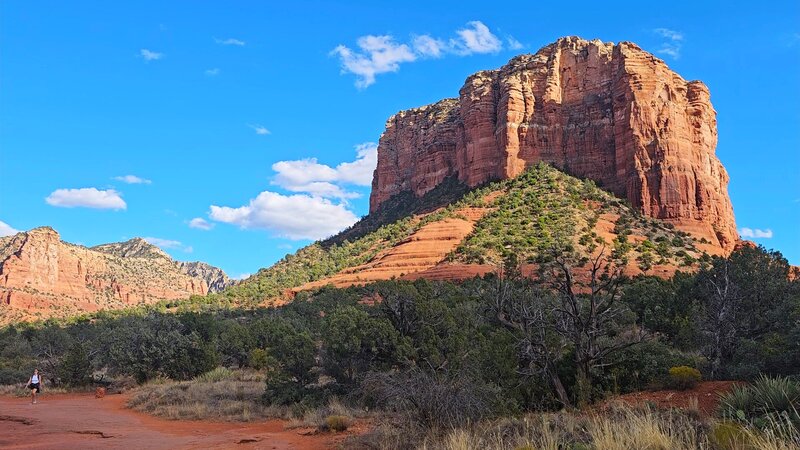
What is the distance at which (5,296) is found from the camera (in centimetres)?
9750

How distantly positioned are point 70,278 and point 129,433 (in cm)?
12672

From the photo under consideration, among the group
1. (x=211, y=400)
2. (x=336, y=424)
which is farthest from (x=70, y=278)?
(x=336, y=424)

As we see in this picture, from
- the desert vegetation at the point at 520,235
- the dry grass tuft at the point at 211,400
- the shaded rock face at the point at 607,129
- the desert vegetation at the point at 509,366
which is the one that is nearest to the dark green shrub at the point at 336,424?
the desert vegetation at the point at 509,366

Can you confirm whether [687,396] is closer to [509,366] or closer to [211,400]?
[509,366]

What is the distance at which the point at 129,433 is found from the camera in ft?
41.9

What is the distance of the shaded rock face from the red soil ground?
209 ft

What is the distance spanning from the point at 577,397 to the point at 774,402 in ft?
13.6

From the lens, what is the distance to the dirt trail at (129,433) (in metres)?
11.0

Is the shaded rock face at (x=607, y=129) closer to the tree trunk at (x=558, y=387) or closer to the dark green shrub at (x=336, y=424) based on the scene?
the tree trunk at (x=558, y=387)

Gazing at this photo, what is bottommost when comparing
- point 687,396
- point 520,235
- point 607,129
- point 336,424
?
point 336,424

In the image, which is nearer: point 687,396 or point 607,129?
point 687,396

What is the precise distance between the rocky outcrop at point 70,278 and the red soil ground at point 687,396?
357 feet

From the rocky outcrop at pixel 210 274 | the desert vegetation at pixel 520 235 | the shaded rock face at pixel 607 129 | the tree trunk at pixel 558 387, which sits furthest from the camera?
the rocky outcrop at pixel 210 274

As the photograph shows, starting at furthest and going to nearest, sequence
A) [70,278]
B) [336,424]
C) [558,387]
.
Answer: [70,278] → [336,424] → [558,387]
